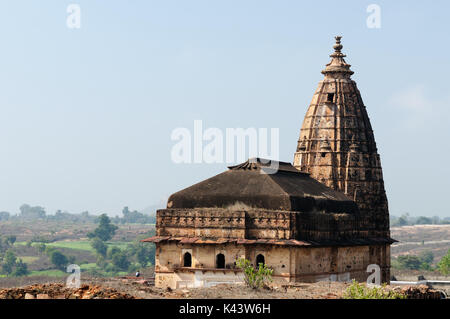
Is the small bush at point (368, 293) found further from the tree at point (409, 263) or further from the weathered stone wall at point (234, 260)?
the tree at point (409, 263)

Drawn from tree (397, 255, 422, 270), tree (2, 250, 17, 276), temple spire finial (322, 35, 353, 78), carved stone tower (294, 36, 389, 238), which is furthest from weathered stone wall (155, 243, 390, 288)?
tree (2, 250, 17, 276)

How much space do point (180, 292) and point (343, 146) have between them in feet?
99.3

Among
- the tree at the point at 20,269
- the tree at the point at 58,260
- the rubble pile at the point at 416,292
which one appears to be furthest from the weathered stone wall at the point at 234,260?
the tree at the point at 58,260

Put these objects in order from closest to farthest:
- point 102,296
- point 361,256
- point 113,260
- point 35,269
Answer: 1. point 102,296
2. point 361,256
3. point 35,269
4. point 113,260

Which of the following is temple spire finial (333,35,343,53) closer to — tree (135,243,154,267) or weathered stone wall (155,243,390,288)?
weathered stone wall (155,243,390,288)

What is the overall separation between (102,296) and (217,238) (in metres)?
19.1

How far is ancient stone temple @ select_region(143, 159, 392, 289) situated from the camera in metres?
50.8

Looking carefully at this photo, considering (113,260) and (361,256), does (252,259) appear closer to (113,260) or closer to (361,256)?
(361,256)

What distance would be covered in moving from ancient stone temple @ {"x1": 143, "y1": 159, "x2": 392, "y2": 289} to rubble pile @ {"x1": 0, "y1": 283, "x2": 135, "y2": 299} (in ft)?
55.0

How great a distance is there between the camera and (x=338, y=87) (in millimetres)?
66438

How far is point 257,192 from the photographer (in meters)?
52.3

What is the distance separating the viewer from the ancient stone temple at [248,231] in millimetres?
50844
